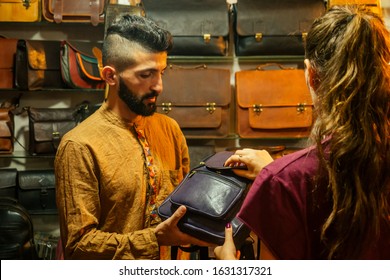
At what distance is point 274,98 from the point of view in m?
1.82

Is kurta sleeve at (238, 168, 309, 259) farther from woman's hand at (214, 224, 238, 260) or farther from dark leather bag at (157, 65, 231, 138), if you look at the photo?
dark leather bag at (157, 65, 231, 138)

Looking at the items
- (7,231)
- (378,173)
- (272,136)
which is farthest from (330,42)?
(7,231)

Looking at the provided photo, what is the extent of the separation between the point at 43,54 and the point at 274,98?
1.00 m

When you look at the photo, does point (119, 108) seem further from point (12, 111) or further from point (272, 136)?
point (12, 111)

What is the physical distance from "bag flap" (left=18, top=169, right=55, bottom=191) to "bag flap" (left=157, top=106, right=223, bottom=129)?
55 cm

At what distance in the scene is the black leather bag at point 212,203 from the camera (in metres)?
0.94

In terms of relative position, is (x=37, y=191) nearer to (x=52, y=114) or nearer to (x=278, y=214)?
(x=52, y=114)

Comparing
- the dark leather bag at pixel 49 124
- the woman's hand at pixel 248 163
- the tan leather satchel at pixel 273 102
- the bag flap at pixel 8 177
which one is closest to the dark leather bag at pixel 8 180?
the bag flap at pixel 8 177

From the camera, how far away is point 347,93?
2.42 feet

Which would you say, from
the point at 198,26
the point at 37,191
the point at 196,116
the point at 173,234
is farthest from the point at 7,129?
the point at 173,234

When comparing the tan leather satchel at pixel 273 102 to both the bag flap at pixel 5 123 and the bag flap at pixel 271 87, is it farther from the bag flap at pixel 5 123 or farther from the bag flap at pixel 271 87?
the bag flap at pixel 5 123

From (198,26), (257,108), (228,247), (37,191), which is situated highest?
(198,26)

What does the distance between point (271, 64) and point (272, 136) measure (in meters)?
0.29

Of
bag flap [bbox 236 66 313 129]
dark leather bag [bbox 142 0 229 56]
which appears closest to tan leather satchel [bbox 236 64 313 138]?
bag flap [bbox 236 66 313 129]
